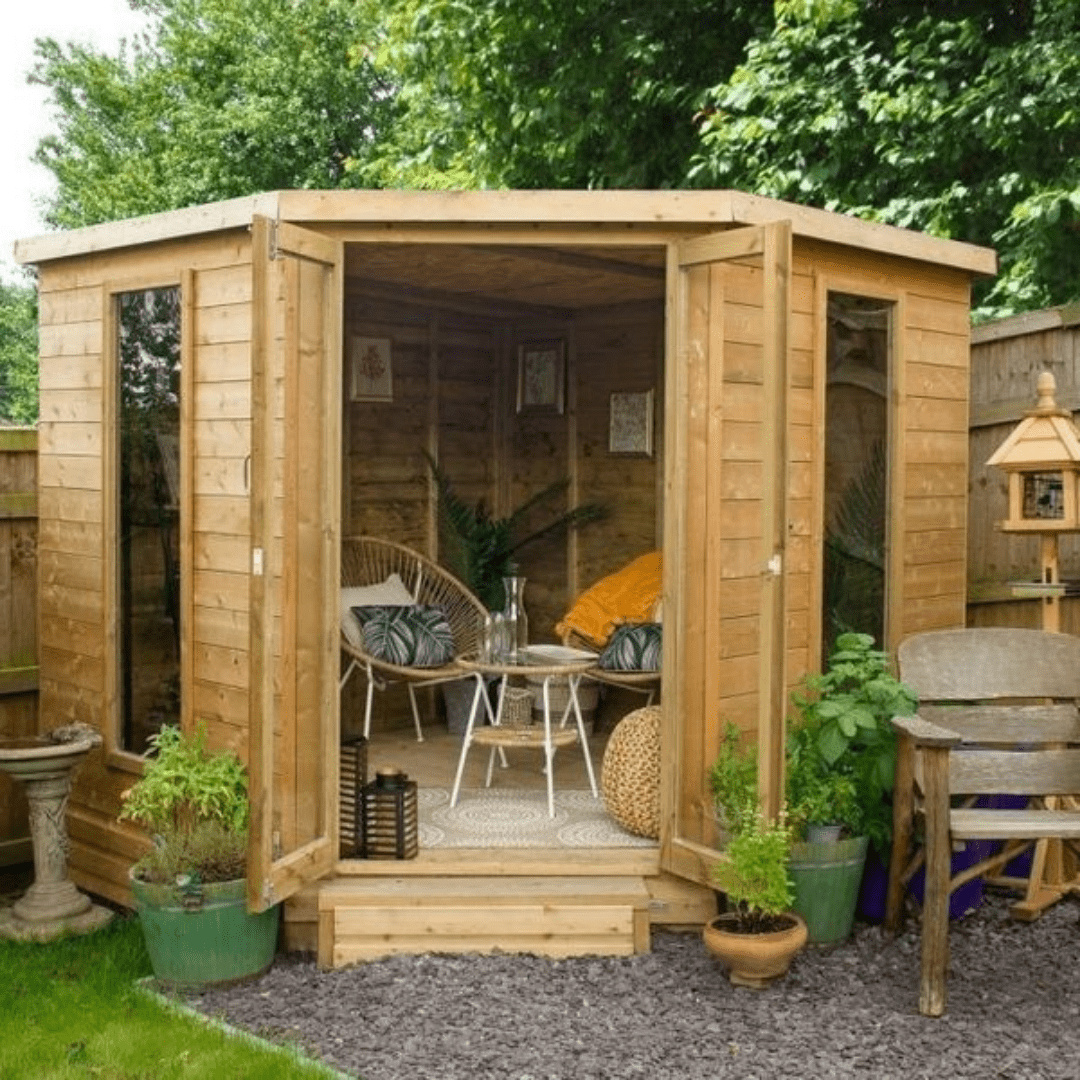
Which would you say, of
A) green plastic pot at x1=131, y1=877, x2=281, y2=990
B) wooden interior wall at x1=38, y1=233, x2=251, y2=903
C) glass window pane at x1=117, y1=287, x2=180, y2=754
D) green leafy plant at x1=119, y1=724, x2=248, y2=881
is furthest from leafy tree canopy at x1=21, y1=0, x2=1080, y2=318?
green plastic pot at x1=131, y1=877, x2=281, y2=990

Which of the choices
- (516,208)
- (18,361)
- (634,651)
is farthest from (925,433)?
(18,361)

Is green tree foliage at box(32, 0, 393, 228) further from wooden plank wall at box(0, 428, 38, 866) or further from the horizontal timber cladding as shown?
the horizontal timber cladding

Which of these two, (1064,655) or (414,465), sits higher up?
(414,465)

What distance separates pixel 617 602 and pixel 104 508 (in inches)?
93.1

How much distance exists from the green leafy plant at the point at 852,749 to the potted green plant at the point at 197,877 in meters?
1.72

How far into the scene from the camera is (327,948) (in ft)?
14.4

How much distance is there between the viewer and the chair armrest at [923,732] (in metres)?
3.99

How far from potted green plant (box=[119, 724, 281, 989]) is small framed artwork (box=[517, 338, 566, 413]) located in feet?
10.4

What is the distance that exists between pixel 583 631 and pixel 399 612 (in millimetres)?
839

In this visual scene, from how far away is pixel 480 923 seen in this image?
4406mm

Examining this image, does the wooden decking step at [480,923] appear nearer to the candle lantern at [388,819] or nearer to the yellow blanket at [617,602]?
the candle lantern at [388,819]

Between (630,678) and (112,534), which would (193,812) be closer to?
(112,534)

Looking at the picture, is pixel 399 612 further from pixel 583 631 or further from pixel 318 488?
pixel 318 488

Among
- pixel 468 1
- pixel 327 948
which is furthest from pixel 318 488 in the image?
pixel 468 1
